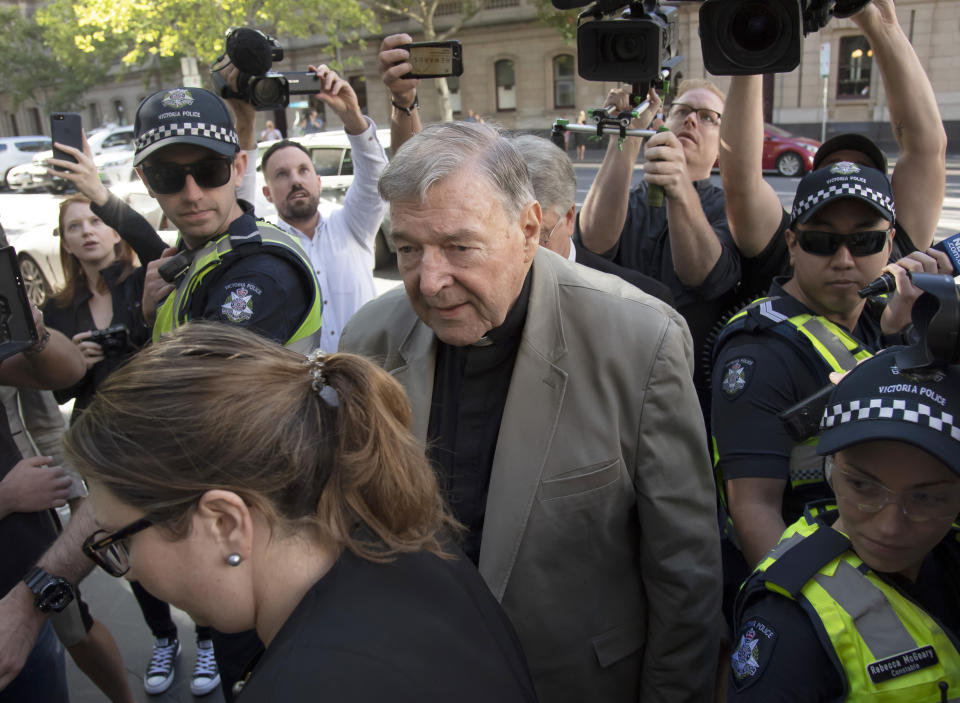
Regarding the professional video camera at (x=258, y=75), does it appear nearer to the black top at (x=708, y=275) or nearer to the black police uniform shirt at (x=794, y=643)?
the black top at (x=708, y=275)

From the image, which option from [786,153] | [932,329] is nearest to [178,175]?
[932,329]

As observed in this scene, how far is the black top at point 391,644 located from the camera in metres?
1.06

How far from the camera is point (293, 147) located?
179 inches

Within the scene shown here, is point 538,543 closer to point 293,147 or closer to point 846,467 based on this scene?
point 846,467

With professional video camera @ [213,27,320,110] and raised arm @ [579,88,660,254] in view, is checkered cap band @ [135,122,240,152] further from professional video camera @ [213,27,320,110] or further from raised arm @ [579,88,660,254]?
raised arm @ [579,88,660,254]

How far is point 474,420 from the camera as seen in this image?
6.52 feet

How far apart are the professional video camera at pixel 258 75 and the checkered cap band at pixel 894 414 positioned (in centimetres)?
251

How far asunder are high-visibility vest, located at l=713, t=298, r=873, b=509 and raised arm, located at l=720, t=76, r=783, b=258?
0.62m

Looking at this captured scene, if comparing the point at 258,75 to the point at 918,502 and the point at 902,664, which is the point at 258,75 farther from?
the point at 902,664

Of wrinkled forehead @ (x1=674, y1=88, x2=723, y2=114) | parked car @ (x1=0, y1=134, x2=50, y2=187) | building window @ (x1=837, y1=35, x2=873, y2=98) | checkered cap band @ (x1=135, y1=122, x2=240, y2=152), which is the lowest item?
checkered cap band @ (x1=135, y1=122, x2=240, y2=152)

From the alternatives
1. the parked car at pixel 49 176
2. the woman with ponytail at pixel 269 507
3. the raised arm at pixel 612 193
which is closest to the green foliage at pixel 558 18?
the parked car at pixel 49 176

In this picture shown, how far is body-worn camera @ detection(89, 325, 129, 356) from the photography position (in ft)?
10.5

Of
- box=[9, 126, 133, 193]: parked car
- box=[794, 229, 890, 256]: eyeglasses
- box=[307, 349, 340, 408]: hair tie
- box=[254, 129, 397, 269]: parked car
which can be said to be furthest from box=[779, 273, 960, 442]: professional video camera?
box=[9, 126, 133, 193]: parked car

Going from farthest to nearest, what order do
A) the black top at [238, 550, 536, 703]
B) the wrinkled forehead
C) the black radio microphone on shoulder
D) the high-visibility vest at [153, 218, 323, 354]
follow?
1. the wrinkled forehead
2. the high-visibility vest at [153, 218, 323, 354]
3. the black radio microphone on shoulder
4. the black top at [238, 550, 536, 703]
